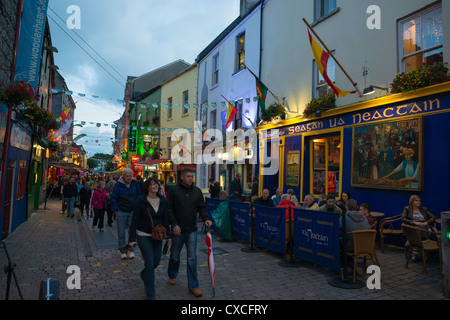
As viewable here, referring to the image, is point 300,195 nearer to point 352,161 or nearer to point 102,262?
point 352,161

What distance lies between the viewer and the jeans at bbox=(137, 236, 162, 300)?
4.36 m

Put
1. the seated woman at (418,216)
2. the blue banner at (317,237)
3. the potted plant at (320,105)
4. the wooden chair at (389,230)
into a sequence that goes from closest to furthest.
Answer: the blue banner at (317,237), the seated woman at (418,216), the wooden chair at (389,230), the potted plant at (320,105)

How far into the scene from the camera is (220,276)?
223 inches

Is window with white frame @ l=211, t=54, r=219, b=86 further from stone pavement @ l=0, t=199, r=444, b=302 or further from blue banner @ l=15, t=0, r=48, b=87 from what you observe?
stone pavement @ l=0, t=199, r=444, b=302

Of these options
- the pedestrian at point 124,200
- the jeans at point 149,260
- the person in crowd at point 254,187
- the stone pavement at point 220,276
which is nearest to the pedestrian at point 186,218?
the jeans at point 149,260

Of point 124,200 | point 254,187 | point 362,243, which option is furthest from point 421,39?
point 124,200

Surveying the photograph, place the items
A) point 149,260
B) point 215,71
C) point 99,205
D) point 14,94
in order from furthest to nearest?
point 215,71 < point 99,205 < point 14,94 < point 149,260

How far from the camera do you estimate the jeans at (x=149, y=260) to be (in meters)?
4.36

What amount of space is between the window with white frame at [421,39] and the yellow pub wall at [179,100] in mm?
16047

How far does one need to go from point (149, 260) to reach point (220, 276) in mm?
1756

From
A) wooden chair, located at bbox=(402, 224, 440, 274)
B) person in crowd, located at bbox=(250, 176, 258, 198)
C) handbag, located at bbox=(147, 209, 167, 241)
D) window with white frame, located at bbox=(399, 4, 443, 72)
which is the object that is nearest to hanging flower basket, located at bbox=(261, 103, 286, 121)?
person in crowd, located at bbox=(250, 176, 258, 198)

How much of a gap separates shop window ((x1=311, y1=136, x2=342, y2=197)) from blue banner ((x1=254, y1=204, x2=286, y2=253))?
4098 millimetres

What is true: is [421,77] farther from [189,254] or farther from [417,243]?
[189,254]

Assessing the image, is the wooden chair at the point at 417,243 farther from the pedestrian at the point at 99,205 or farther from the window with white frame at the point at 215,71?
the window with white frame at the point at 215,71
